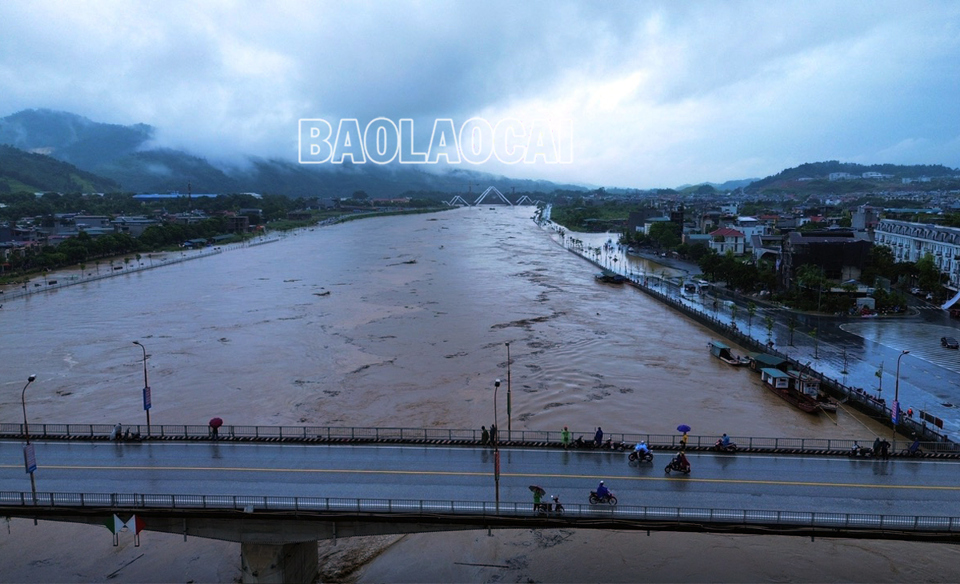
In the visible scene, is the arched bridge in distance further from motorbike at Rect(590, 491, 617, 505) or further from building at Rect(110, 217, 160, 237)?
building at Rect(110, 217, 160, 237)

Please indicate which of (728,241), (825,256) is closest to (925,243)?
(825,256)

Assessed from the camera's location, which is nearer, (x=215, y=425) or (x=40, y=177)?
(x=215, y=425)

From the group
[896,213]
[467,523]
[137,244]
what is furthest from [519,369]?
[896,213]

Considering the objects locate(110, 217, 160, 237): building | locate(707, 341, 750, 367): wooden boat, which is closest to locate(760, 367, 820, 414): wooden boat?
locate(707, 341, 750, 367): wooden boat

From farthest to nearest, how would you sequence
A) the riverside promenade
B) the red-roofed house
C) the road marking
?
the red-roofed house, the riverside promenade, the road marking

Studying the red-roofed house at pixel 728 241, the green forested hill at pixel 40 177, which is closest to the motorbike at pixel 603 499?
the red-roofed house at pixel 728 241

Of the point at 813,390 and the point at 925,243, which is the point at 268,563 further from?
the point at 925,243

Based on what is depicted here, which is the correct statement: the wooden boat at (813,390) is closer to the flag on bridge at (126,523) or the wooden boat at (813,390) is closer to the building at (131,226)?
the flag on bridge at (126,523)
